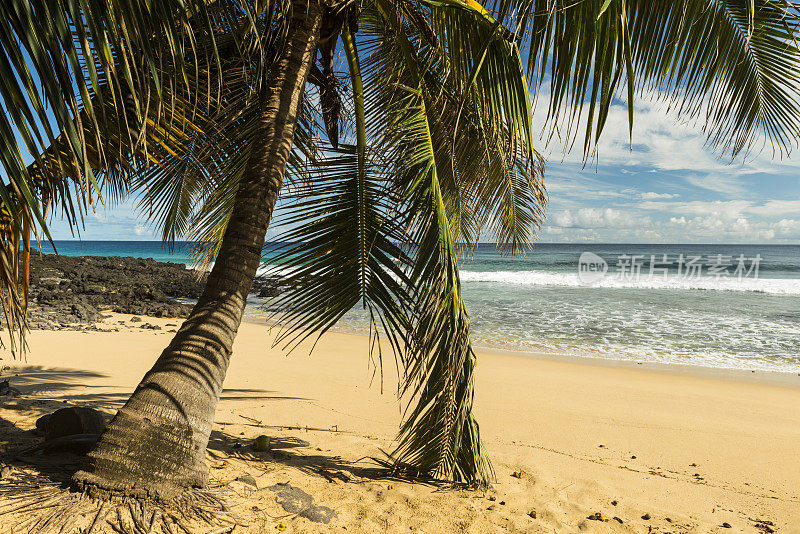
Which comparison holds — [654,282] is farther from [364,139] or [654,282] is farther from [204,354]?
[204,354]

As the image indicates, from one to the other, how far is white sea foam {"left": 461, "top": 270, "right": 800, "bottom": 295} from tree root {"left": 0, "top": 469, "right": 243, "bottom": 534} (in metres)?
25.6

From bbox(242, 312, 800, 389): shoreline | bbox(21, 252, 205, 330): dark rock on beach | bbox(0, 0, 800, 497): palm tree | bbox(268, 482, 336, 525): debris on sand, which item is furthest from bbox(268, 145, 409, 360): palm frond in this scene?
bbox(242, 312, 800, 389): shoreline

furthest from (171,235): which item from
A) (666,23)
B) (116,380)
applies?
(666,23)

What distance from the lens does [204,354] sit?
2.71 m

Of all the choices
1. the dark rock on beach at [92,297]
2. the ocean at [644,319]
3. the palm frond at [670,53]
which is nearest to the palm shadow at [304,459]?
the ocean at [644,319]

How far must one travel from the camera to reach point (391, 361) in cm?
901

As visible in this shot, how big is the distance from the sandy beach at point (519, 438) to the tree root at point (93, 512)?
225mm

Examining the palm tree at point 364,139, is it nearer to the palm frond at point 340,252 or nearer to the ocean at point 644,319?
the palm frond at point 340,252

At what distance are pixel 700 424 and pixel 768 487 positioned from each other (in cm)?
168

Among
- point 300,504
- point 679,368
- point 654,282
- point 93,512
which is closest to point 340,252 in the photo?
point 300,504

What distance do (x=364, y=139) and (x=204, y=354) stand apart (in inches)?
72.1

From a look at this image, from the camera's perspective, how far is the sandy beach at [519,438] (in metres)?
3.09

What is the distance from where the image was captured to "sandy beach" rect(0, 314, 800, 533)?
3094 mm

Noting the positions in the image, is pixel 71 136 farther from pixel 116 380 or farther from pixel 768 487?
pixel 116 380
